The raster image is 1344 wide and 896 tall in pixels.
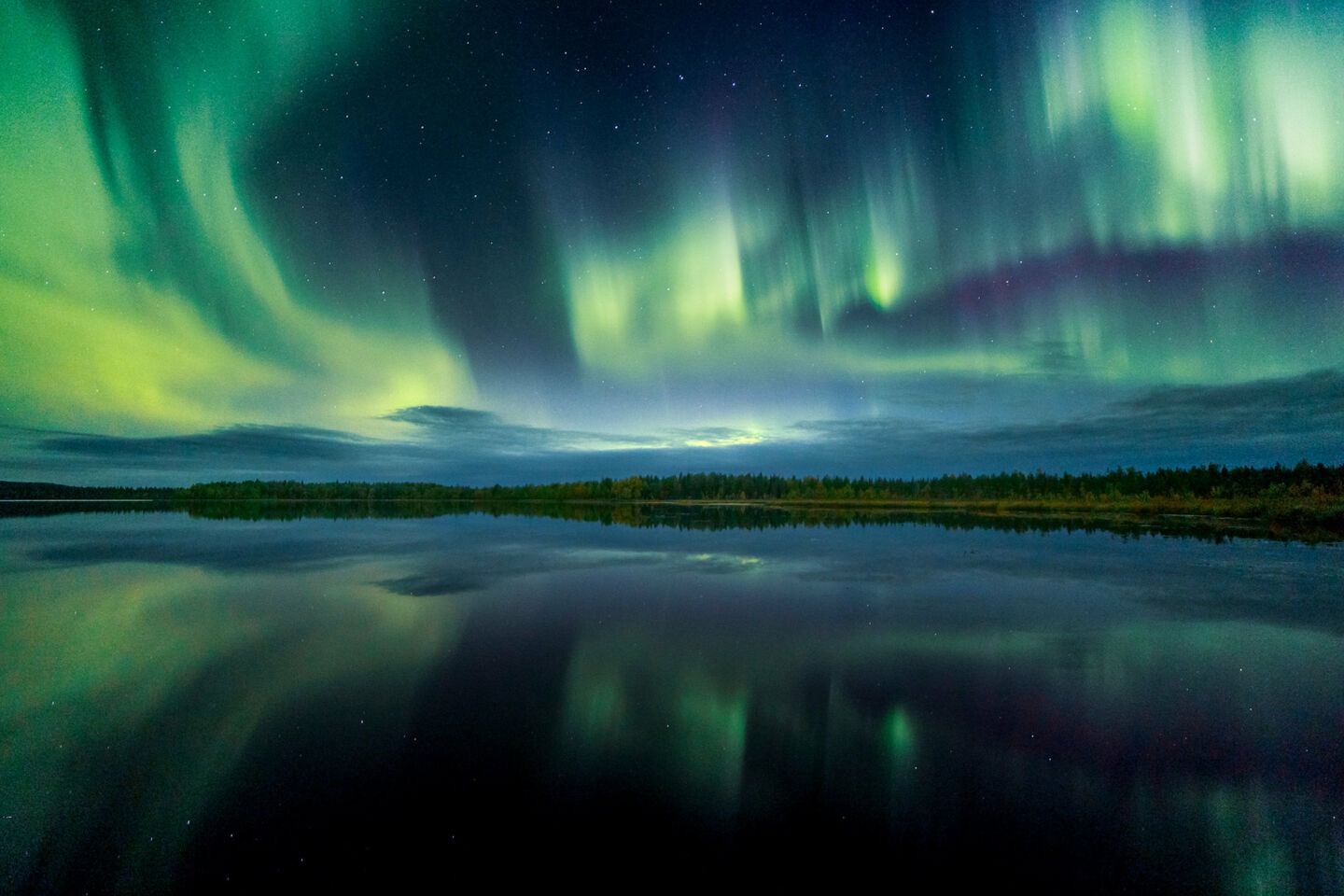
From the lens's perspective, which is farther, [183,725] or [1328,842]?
[183,725]

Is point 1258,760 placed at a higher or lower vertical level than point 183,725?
lower

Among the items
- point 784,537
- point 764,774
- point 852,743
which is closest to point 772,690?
point 852,743

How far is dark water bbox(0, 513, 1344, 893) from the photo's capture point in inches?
182

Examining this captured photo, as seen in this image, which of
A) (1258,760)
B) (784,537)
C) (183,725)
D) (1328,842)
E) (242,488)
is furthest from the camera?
Result: (242,488)

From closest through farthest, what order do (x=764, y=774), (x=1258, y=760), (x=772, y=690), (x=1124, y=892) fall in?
(x=1124, y=892), (x=764, y=774), (x=1258, y=760), (x=772, y=690)

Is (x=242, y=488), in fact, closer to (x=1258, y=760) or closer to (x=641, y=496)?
(x=641, y=496)

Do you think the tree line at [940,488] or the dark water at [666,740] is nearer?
the dark water at [666,740]

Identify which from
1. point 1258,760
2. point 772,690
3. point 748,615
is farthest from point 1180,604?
point 772,690

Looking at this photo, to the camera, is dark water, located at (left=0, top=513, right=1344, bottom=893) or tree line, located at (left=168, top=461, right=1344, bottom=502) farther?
tree line, located at (left=168, top=461, right=1344, bottom=502)

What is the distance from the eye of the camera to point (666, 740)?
657 centimetres

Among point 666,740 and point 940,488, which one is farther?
point 940,488

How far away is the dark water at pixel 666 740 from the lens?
4633 millimetres

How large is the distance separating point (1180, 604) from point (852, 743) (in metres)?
13.2

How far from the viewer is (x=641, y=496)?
17725 centimetres
